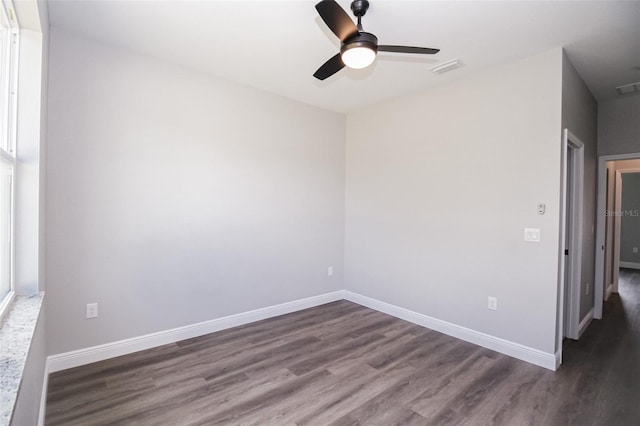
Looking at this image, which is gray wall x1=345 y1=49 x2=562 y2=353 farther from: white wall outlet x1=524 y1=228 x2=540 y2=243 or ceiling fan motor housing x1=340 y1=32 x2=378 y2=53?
ceiling fan motor housing x1=340 y1=32 x2=378 y2=53

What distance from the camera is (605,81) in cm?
322

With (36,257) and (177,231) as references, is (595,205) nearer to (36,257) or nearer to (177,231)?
(177,231)

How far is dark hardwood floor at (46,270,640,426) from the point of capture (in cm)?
201

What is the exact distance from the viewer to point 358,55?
1.92 meters

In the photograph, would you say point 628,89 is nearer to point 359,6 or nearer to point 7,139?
point 359,6

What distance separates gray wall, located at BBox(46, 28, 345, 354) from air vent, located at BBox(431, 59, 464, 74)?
1.69 m

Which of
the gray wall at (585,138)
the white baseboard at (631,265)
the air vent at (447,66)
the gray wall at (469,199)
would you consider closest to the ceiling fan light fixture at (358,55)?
the air vent at (447,66)

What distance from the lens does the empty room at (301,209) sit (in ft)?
6.66

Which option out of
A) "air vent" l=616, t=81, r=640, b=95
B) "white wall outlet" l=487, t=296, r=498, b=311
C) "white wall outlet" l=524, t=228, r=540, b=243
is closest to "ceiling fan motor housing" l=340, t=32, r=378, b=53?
"white wall outlet" l=524, t=228, r=540, b=243

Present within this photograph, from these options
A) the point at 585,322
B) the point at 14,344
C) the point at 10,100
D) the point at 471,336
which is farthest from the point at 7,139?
the point at 585,322

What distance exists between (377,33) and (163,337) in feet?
10.8

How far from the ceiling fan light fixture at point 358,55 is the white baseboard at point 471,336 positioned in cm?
280

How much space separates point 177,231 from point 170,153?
76 cm

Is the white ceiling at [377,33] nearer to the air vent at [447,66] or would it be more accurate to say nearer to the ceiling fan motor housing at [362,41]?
the air vent at [447,66]
